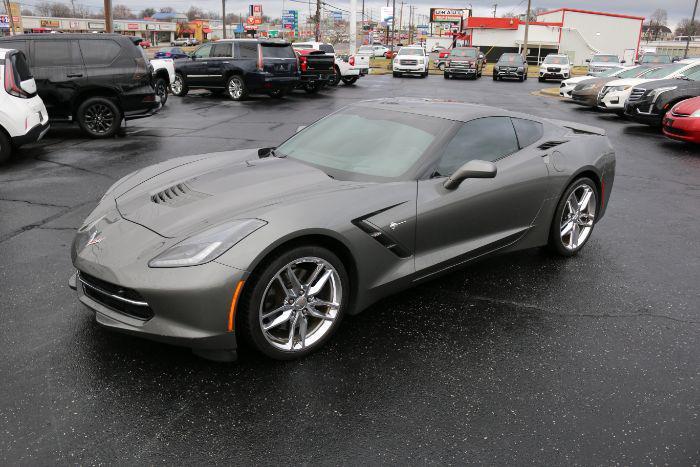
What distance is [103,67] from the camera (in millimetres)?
10773

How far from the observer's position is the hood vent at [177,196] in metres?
3.51

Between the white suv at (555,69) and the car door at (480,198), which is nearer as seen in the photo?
the car door at (480,198)

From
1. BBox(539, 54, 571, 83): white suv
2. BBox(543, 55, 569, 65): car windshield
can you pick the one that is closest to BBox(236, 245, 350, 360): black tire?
BBox(539, 54, 571, 83): white suv

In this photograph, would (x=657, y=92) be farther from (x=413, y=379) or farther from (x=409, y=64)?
(x=409, y=64)

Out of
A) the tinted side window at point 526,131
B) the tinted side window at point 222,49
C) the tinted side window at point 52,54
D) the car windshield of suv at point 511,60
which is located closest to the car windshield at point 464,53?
the car windshield of suv at point 511,60

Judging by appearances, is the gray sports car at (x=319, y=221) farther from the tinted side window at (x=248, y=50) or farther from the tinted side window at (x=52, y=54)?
the tinted side window at (x=248, y=50)

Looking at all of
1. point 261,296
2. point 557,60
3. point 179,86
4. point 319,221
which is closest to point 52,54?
point 179,86

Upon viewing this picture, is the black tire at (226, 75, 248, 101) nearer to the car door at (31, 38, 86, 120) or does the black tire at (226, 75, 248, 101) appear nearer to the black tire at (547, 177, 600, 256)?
the car door at (31, 38, 86, 120)

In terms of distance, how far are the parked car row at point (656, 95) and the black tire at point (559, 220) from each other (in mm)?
7072

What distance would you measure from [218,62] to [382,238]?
54.7 ft

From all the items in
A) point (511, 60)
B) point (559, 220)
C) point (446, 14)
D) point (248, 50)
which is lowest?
point (559, 220)

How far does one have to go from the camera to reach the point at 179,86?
19531 mm

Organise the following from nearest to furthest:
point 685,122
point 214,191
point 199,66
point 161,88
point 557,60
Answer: point 214,191 < point 685,122 < point 161,88 < point 199,66 < point 557,60

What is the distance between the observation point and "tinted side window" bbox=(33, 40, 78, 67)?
10523mm
